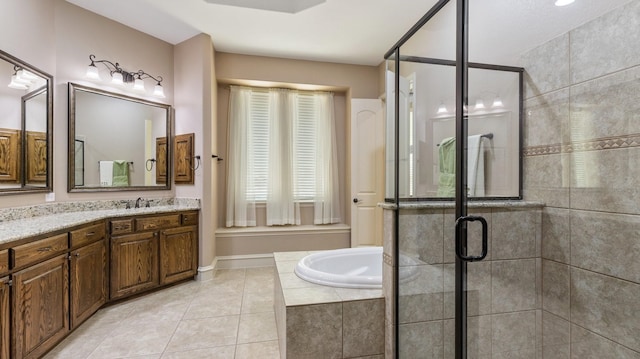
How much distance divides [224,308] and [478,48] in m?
2.75

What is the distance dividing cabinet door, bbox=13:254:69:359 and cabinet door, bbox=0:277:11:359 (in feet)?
0.14

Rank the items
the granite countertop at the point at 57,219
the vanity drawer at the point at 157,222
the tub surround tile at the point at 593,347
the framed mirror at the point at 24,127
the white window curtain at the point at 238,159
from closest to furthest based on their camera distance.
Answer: the tub surround tile at the point at 593,347 → the granite countertop at the point at 57,219 → the framed mirror at the point at 24,127 → the vanity drawer at the point at 157,222 → the white window curtain at the point at 238,159

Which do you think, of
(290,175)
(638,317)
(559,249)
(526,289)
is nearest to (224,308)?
(290,175)

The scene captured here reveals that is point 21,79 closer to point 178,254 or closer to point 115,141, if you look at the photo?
point 115,141

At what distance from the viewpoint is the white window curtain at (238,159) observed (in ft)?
13.0

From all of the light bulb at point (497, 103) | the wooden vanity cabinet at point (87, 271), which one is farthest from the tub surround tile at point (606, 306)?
the wooden vanity cabinet at point (87, 271)

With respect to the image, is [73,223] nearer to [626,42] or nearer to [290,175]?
[290,175]

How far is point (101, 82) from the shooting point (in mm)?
3020

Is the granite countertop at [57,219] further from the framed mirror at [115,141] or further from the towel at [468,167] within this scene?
the towel at [468,167]

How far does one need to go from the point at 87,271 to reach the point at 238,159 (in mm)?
2077

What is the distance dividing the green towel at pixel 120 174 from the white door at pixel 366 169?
2.76 m

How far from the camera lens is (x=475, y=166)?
4.86ft

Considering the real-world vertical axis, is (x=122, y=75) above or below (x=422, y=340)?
above

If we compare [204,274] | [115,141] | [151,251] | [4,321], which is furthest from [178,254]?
[4,321]
